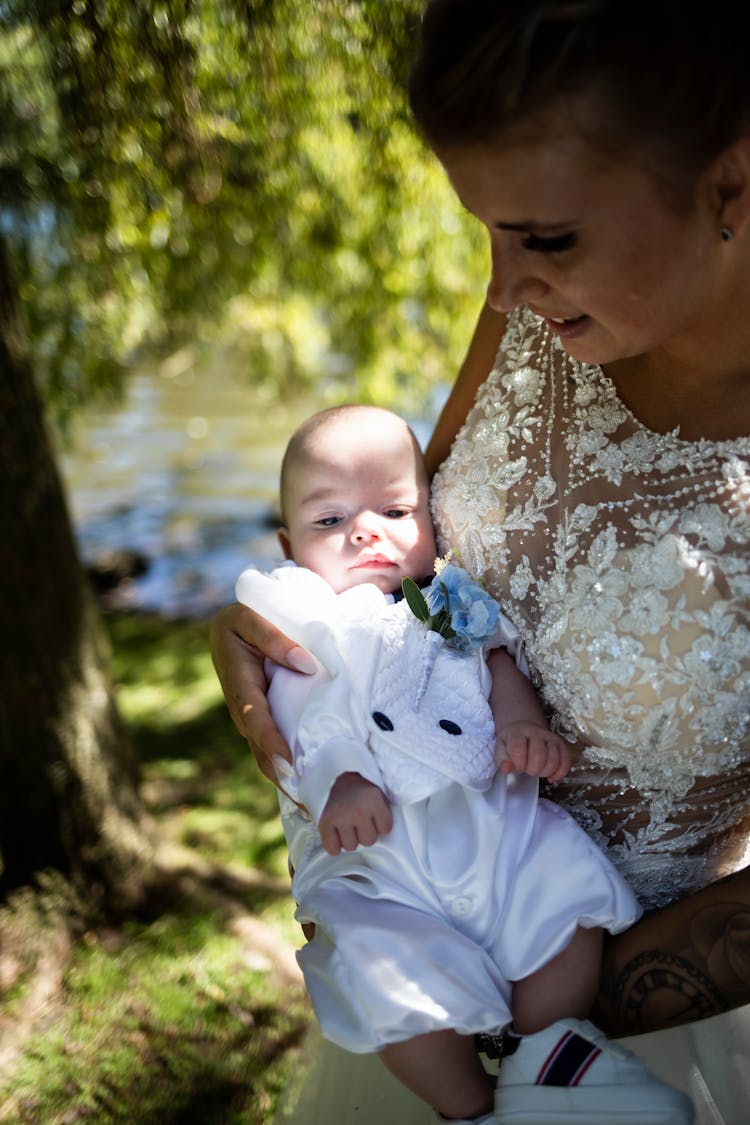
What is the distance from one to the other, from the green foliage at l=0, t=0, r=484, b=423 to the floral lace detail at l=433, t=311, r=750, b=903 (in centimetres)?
180

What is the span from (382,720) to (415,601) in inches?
7.7

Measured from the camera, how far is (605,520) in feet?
5.24

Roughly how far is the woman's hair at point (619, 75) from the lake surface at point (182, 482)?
4.05 meters

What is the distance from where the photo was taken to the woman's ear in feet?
4.25

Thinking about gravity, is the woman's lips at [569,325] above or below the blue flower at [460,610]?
above

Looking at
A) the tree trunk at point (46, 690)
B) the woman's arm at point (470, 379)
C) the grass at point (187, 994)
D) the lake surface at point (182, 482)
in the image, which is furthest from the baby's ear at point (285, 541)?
the lake surface at point (182, 482)

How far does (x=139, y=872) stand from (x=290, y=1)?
2.70 m

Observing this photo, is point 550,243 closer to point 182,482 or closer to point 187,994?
point 187,994

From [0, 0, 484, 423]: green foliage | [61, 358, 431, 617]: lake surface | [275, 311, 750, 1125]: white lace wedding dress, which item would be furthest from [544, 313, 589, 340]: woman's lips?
[61, 358, 431, 617]: lake surface

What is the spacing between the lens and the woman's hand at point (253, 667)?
1631 millimetres

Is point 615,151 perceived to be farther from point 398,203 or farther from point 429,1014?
point 398,203

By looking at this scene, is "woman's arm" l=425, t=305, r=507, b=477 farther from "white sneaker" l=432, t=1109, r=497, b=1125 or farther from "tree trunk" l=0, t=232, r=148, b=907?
"tree trunk" l=0, t=232, r=148, b=907

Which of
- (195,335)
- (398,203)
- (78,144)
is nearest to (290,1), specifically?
(78,144)

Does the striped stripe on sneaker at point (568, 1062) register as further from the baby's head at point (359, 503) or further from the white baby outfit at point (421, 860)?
the baby's head at point (359, 503)
